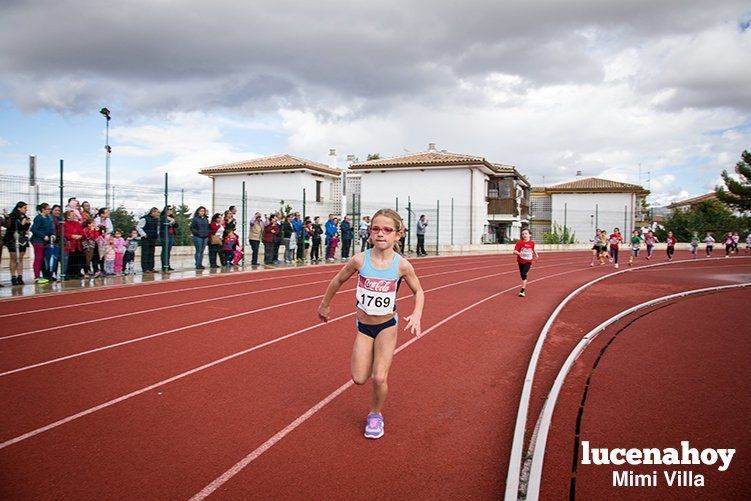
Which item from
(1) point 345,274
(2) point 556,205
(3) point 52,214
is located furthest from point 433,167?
(1) point 345,274

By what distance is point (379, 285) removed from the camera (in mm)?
3953

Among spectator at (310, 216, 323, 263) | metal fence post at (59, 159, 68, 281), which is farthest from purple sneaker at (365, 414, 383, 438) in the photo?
spectator at (310, 216, 323, 263)

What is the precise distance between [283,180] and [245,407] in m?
32.1

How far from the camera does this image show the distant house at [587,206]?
4016 cm

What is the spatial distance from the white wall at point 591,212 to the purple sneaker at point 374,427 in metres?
33.2

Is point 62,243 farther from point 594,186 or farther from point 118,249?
point 594,186

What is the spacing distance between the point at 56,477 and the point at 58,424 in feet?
3.21

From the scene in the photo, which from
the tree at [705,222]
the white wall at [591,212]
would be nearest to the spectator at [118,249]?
the white wall at [591,212]

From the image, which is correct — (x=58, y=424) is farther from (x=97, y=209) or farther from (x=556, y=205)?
(x=556, y=205)

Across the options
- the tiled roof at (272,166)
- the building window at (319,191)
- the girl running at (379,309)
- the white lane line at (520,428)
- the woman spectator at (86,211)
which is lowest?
the white lane line at (520,428)

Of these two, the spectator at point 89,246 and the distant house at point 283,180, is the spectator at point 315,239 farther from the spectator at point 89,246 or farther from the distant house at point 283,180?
the distant house at point 283,180

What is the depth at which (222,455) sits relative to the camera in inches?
143

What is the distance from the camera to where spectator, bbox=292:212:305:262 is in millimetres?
18875

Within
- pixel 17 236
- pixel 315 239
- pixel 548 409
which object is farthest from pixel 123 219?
pixel 548 409
